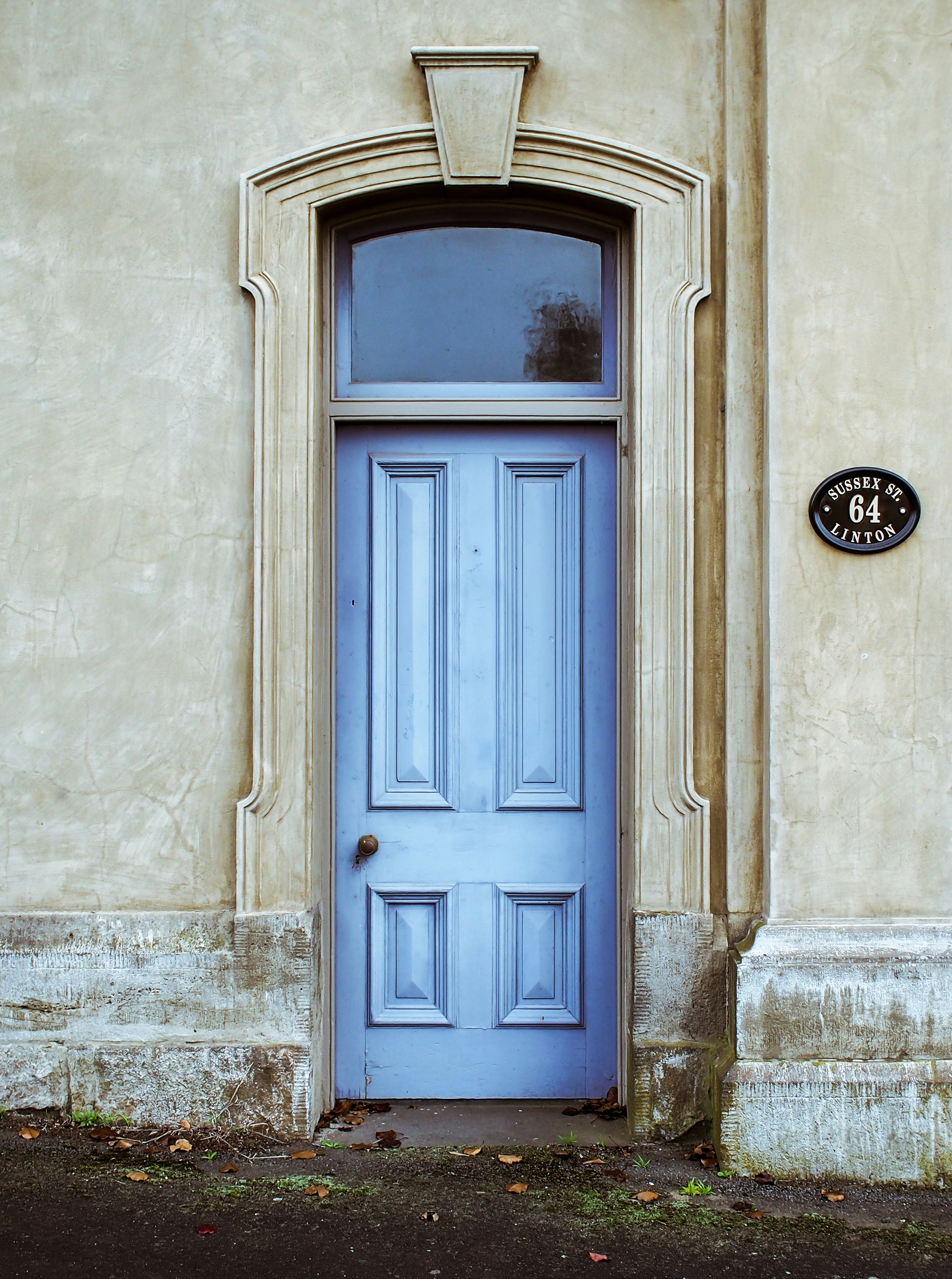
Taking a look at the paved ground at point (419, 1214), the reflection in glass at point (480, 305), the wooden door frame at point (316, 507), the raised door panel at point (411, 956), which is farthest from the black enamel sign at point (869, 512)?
the paved ground at point (419, 1214)

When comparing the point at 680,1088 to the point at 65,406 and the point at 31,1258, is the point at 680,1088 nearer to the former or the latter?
the point at 31,1258

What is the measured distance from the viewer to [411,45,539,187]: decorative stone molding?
375cm

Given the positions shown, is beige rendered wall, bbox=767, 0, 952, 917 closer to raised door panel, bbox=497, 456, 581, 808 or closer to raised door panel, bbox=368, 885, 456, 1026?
raised door panel, bbox=497, 456, 581, 808

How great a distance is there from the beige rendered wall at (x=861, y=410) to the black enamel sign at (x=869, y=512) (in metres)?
0.05

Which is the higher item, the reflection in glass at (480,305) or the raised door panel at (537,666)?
the reflection in glass at (480,305)

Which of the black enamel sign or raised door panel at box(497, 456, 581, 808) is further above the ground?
the black enamel sign

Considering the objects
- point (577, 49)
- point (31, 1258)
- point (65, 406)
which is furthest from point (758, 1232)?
point (577, 49)

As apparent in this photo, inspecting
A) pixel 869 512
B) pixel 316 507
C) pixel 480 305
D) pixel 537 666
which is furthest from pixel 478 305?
pixel 869 512

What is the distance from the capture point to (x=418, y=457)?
4.04m

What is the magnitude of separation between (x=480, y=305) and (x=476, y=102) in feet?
2.32

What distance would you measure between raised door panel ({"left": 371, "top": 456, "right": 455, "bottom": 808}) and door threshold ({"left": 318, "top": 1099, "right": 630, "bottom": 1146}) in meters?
1.14

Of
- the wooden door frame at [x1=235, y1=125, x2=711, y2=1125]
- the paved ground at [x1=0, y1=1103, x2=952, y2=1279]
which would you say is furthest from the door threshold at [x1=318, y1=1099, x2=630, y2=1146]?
the wooden door frame at [x1=235, y1=125, x2=711, y2=1125]

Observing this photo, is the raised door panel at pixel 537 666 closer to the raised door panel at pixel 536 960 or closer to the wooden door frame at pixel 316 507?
the wooden door frame at pixel 316 507

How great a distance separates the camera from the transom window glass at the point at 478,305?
407 cm
